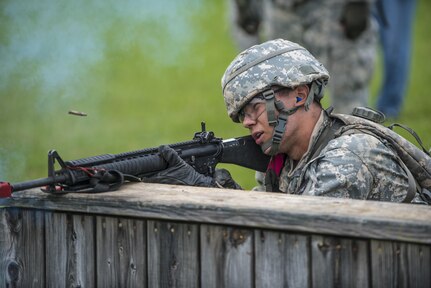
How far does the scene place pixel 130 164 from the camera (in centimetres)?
511

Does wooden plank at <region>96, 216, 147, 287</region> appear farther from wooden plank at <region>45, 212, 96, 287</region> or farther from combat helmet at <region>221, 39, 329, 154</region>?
combat helmet at <region>221, 39, 329, 154</region>

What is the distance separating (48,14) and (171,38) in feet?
23.5

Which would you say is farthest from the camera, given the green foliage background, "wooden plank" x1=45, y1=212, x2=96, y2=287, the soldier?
the green foliage background

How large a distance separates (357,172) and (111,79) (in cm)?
1405

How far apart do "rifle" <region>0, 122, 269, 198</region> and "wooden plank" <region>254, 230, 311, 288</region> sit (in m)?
0.85

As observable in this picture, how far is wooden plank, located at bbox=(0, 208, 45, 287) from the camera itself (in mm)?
4945

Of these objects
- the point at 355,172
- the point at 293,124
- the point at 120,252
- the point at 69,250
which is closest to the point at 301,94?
the point at 293,124

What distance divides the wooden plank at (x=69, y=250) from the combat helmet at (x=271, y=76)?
3.43 feet

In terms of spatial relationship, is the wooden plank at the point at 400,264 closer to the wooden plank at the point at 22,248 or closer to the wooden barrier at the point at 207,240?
the wooden barrier at the point at 207,240

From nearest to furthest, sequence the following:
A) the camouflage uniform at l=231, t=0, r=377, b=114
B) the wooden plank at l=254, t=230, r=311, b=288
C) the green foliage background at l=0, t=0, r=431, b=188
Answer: the wooden plank at l=254, t=230, r=311, b=288, the camouflage uniform at l=231, t=0, r=377, b=114, the green foliage background at l=0, t=0, r=431, b=188

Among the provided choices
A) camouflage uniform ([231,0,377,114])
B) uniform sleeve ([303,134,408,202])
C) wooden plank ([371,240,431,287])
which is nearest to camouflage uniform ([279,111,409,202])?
uniform sleeve ([303,134,408,202])

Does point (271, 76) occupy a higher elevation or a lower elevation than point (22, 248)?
higher

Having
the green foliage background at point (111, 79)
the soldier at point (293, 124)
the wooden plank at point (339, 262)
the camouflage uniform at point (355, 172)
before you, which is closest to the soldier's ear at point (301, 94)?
the soldier at point (293, 124)

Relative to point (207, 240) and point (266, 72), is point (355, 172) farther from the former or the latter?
point (207, 240)
